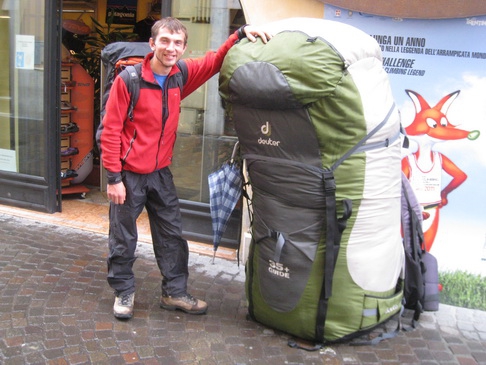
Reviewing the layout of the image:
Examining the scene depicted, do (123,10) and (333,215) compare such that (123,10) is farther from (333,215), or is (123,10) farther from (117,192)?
(333,215)

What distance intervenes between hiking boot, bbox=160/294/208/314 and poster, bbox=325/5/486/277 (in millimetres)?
1702

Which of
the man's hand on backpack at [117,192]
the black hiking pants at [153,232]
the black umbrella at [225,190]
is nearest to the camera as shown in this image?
the man's hand on backpack at [117,192]

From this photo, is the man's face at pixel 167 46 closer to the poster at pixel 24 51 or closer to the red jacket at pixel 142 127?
the red jacket at pixel 142 127

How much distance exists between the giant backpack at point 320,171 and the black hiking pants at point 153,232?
2.04 ft

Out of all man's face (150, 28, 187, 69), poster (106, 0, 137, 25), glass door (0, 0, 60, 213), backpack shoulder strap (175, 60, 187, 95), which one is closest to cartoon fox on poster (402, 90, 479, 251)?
backpack shoulder strap (175, 60, 187, 95)

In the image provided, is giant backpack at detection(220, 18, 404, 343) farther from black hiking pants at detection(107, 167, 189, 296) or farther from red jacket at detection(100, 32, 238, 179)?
black hiking pants at detection(107, 167, 189, 296)

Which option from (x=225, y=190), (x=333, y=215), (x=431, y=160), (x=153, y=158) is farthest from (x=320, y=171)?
(x=431, y=160)

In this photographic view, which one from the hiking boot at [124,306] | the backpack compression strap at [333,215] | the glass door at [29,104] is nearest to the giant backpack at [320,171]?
the backpack compression strap at [333,215]

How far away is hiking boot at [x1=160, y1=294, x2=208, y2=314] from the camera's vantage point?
417cm

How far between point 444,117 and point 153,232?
214 centimetres

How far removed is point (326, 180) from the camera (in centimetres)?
343

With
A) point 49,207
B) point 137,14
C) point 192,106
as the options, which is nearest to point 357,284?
point 192,106

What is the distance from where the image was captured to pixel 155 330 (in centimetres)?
394

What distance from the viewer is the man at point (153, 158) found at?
12.3 feet
